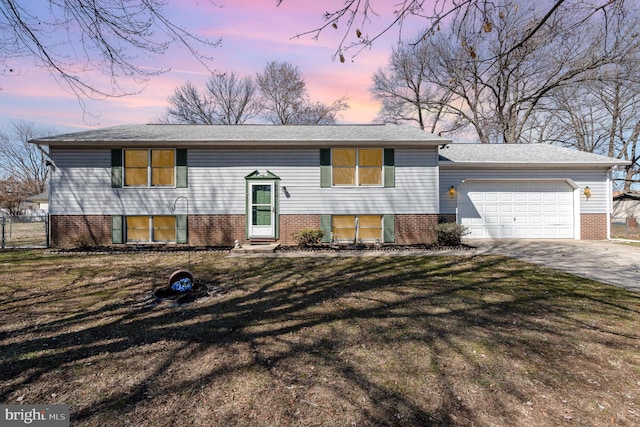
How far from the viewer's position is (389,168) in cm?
1094

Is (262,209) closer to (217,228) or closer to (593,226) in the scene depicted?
(217,228)

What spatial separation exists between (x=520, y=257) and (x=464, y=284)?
4175 millimetres

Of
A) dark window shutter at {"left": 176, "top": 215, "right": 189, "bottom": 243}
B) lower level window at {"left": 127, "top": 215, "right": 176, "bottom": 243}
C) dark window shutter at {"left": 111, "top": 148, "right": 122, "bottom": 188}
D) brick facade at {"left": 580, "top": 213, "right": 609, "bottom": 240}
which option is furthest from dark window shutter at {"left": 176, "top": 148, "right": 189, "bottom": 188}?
brick facade at {"left": 580, "top": 213, "right": 609, "bottom": 240}

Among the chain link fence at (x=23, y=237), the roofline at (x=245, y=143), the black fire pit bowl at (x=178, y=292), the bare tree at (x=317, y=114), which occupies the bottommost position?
the black fire pit bowl at (x=178, y=292)

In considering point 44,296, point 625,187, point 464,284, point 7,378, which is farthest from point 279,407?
point 625,187

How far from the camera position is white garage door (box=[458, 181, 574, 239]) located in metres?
12.3

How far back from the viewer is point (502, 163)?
38.8ft

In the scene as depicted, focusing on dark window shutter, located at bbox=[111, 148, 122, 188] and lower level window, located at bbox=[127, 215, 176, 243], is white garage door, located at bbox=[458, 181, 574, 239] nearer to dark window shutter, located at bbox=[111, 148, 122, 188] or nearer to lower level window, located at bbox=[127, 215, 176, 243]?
lower level window, located at bbox=[127, 215, 176, 243]

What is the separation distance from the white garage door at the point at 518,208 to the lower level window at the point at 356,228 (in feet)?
12.9

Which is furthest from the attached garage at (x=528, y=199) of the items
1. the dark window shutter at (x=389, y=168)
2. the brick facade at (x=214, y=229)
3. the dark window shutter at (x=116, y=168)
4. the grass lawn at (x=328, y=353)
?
the dark window shutter at (x=116, y=168)

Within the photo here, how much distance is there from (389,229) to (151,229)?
897 cm

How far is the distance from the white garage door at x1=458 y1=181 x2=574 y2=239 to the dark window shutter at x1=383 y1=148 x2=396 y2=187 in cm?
351

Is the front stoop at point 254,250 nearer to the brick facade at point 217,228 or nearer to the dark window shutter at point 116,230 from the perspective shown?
the brick facade at point 217,228

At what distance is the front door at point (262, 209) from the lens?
10.9 metres
